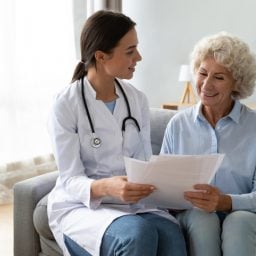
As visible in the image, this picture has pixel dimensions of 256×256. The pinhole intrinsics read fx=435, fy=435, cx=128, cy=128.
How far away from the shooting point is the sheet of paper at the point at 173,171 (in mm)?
1244

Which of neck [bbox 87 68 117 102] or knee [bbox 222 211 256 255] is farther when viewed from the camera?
neck [bbox 87 68 117 102]

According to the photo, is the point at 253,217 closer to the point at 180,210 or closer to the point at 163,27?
the point at 180,210

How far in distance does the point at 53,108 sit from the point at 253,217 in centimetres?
78

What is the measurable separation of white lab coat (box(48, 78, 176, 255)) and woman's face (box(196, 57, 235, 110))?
0.28 metres

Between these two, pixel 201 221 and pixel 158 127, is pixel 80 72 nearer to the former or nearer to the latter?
pixel 158 127

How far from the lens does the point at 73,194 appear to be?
4.85 feet

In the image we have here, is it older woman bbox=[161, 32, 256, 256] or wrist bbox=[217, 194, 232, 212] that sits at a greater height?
older woman bbox=[161, 32, 256, 256]

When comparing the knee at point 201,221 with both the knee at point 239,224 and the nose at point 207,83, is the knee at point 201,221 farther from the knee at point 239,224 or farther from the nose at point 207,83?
the nose at point 207,83

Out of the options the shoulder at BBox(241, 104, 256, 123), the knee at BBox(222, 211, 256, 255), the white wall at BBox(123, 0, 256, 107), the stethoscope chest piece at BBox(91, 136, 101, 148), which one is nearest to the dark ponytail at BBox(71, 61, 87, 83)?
the stethoscope chest piece at BBox(91, 136, 101, 148)

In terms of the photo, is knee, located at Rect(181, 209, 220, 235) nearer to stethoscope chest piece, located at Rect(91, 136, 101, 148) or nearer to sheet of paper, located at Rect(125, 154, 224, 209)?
sheet of paper, located at Rect(125, 154, 224, 209)

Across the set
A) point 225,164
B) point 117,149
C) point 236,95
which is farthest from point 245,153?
point 117,149

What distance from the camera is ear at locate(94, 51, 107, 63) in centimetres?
157

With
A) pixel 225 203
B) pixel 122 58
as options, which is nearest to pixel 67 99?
pixel 122 58

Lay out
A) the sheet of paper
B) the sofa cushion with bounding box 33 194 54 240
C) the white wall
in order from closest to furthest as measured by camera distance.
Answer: the sheet of paper, the sofa cushion with bounding box 33 194 54 240, the white wall
